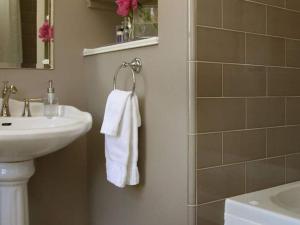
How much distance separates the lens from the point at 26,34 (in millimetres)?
1842

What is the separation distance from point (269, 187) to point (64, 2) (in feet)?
4.32

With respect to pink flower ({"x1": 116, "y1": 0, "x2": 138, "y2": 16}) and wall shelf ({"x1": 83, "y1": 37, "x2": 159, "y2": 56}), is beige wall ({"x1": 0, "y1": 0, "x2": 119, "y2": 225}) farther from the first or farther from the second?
pink flower ({"x1": 116, "y1": 0, "x2": 138, "y2": 16})

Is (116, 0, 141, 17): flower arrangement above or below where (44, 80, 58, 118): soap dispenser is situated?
above

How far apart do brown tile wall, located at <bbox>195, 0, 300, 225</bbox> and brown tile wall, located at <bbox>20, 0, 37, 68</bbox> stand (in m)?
0.91

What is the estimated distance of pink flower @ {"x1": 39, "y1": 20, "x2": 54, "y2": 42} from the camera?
6.18ft

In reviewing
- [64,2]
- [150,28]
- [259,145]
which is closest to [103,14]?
[64,2]

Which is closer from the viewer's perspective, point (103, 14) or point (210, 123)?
point (210, 123)

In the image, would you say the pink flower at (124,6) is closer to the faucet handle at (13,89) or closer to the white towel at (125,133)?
the white towel at (125,133)

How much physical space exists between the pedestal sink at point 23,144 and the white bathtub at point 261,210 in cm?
61

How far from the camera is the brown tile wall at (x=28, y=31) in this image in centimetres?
183

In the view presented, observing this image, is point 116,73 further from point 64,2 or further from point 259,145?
point 259,145

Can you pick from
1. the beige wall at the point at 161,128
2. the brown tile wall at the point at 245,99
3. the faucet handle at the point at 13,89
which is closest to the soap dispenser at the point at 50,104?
the faucet handle at the point at 13,89

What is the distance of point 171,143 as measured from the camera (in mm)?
1434

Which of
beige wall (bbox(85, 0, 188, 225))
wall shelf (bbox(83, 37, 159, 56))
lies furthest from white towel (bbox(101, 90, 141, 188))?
wall shelf (bbox(83, 37, 159, 56))
